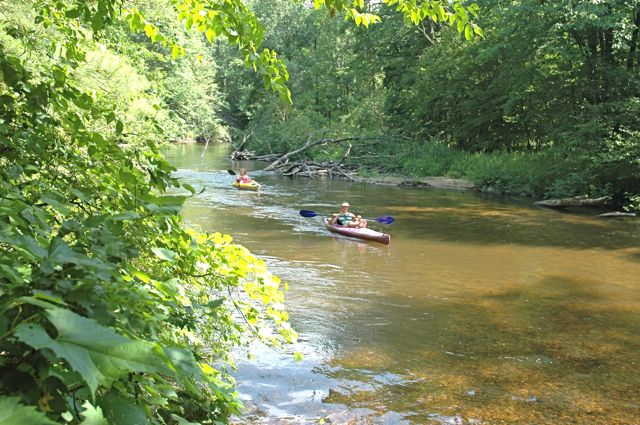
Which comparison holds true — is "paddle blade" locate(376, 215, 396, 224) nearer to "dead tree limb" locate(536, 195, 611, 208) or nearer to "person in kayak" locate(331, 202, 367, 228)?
"person in kayak" locate(331, 202, 367, 228)

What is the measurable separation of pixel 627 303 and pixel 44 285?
9702mm

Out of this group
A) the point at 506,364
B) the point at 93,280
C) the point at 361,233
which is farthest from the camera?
the point at 361,233

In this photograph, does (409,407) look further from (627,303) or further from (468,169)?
(468,169)

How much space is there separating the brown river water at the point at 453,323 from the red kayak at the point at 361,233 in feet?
0.58

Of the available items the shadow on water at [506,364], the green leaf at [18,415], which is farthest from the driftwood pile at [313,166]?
the green leaf at [18,415]

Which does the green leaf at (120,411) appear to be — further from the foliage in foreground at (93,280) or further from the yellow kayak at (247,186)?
the yellow kayak at (247,186)

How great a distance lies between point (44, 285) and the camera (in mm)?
1227

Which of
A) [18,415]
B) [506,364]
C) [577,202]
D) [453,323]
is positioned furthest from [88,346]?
[577,202]

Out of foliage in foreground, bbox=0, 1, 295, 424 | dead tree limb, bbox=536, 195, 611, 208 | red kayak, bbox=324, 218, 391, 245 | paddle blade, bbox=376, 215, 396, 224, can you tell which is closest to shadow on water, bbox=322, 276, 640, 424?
foliage in foreground, bbox=0, 1, 295, 424

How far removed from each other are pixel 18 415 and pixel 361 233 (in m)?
13.4

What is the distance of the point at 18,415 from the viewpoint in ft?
2.76

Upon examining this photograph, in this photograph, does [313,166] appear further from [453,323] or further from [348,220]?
[453,323]

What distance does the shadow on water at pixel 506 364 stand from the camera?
5598mm

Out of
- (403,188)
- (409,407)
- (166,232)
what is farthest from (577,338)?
(403,188)
